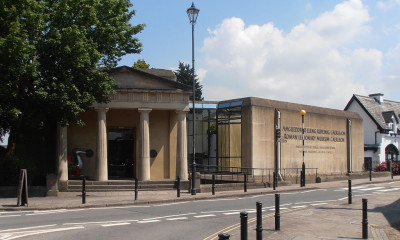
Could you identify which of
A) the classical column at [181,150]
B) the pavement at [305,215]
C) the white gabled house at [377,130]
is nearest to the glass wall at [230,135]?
the classical column at [181,150]

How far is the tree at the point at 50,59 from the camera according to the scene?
1805 cm

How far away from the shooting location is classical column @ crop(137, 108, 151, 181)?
947 inches

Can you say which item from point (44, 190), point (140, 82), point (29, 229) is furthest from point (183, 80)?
point (29, 229)

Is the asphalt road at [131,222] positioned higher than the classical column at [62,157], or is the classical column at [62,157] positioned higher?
the classical column at [62,157]

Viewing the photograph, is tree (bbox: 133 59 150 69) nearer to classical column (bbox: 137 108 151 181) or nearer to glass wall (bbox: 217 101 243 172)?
glass wall (bbox: 217 101 243 172)

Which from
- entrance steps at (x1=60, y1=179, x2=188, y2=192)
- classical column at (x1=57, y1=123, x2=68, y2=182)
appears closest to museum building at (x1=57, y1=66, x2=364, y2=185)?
classical column at (x1=57, y1=123, x2=68, y2=182)

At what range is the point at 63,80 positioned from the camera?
1975cm

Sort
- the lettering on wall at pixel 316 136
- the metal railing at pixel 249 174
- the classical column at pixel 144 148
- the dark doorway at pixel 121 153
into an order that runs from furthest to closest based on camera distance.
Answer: the lettering on wall at pixel 316 136 < the metal railing at pixel 249 174 < the dark doorway at pixel 121 153 < the classical column at pixel 144 148

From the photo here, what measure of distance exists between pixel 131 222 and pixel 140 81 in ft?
41.3

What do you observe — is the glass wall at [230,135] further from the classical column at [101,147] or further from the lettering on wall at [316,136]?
the classical column at [101,147]

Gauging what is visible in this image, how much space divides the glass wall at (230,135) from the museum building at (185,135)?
7 centimetres

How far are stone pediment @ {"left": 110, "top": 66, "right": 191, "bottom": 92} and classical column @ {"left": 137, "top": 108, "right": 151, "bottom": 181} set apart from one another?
4.44 feet

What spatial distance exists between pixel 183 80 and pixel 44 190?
147ft

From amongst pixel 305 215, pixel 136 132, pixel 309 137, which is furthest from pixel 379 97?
pixel 305 215
